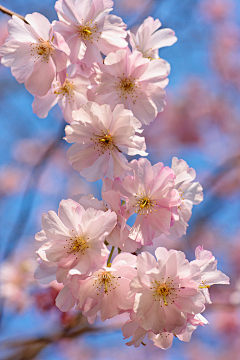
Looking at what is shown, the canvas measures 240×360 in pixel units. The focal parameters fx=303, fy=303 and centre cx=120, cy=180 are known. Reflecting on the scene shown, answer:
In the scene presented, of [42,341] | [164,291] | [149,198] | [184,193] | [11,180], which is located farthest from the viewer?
[11,180]

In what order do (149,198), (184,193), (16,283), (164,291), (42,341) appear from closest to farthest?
(164,291) < (149,198) < (184,193) < (42,341) < (16,283)

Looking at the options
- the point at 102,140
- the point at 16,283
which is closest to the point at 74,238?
the point at 102,140

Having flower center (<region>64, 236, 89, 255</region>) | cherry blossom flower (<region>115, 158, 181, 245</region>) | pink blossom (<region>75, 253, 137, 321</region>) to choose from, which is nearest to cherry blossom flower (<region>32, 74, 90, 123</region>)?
cherry blossom flower (<region>115, 158, 181, 245</region>)

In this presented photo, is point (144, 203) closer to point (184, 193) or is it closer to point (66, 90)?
point (184, 193)

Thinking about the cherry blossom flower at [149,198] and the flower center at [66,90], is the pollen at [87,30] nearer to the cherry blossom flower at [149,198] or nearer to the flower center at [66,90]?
the flower center at [66,90]

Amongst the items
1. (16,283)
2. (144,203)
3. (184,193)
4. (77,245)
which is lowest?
(16,283)

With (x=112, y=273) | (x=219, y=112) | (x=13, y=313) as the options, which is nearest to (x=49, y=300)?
(x=13, y=313)

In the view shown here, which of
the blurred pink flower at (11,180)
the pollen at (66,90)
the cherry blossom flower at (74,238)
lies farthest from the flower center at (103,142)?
the blurred pink flower at (11,180)

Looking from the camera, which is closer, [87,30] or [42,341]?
[87,30]
